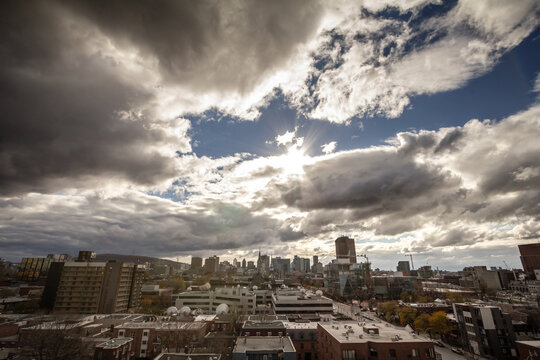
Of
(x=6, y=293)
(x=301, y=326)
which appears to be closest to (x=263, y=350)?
(x=301, y=326)

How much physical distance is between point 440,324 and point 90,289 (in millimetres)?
97729

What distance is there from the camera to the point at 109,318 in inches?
2303

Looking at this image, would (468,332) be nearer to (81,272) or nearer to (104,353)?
(104,353)

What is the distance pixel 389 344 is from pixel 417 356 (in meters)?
3.60

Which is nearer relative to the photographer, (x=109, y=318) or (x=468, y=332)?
(x=468, y=332)

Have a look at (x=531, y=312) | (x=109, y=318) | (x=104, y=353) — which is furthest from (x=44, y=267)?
(x=531, y=312)

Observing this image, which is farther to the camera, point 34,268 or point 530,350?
point 34,268

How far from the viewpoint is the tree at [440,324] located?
57.8 metres

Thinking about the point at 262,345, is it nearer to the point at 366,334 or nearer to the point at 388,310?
the point at 366,334

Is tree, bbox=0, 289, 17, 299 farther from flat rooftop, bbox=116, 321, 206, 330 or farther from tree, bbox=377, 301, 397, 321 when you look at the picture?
tree, bbox=377, 301, 397, 321

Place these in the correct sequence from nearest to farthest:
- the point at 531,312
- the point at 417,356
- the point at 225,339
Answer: the point at 417,356 → the point at 225,339 → the point at 531,312

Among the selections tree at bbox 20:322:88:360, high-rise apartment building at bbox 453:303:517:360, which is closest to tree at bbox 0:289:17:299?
tree at bbox 20:322:88:360

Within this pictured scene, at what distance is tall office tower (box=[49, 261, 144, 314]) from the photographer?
77.6 m

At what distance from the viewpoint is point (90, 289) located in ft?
259
